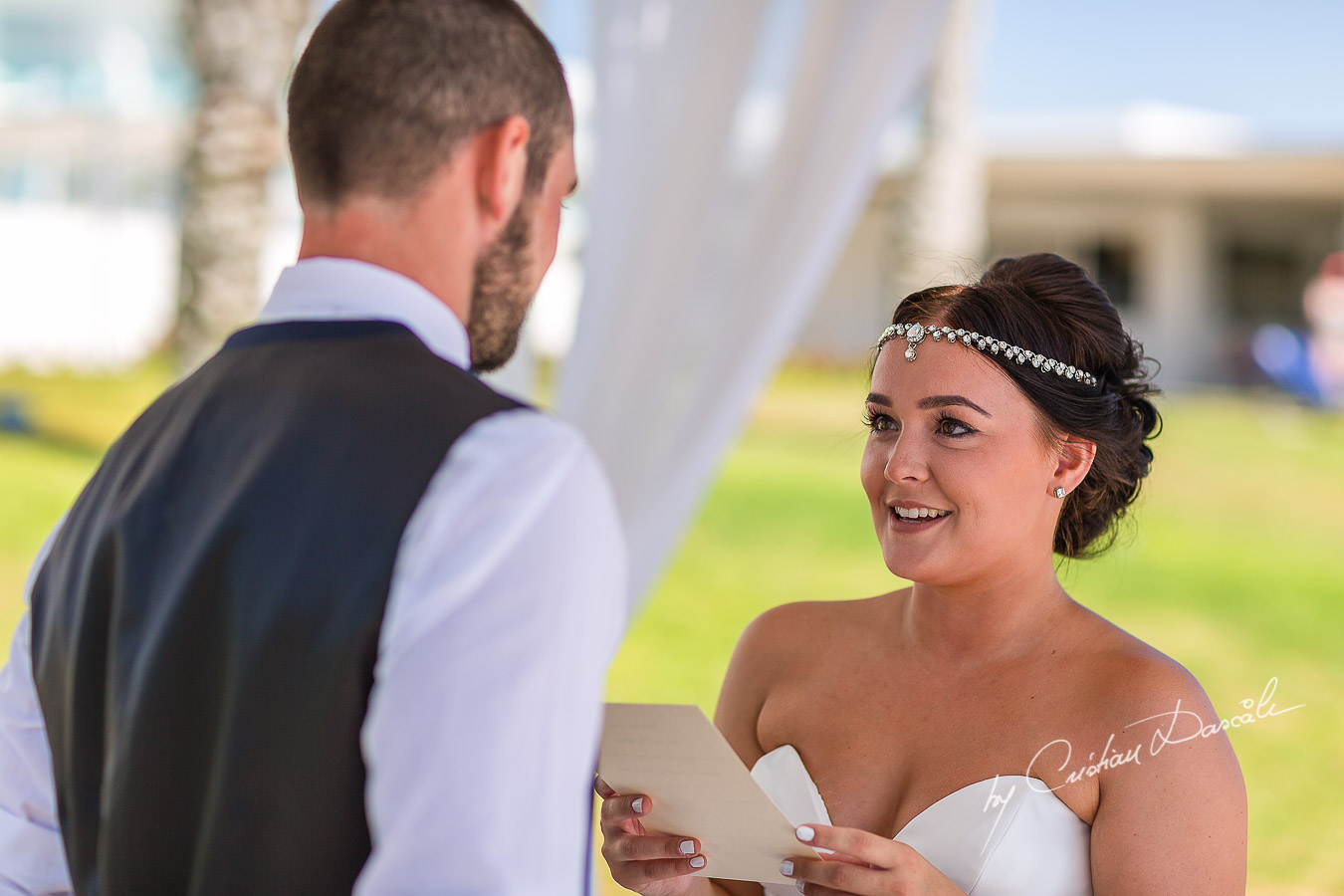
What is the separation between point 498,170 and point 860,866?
1026 mm

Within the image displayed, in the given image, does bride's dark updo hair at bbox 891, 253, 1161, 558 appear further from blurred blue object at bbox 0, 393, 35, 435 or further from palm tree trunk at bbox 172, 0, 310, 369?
blurred blue object at bbox 0, 393, 35, 435

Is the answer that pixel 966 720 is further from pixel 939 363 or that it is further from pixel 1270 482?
pixel 1270 482

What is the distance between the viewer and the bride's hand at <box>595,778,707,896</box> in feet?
5.73

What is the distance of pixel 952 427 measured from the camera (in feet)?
6.78

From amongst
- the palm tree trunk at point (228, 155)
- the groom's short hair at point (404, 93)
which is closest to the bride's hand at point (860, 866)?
the groom's short hair at point (404, 93)

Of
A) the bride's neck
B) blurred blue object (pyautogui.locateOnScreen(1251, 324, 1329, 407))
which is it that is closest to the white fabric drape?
the bride's neck

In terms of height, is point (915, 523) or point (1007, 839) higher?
point (915, 523)

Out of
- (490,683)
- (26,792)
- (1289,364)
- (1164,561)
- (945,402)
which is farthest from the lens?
Answer: (1289,364)

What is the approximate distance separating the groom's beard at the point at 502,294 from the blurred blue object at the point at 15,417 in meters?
12.7

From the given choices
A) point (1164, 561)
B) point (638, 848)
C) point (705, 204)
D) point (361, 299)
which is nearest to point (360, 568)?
point (361, 299)

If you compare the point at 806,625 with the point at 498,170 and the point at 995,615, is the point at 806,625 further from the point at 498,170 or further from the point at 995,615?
the point at 498,170

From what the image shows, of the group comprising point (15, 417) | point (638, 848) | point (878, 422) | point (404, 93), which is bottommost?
point (15, 417)

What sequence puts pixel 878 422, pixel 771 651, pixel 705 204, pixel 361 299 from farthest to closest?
pixel 705 204, pixel 771 651, pixel 878 422, pixel 361 299

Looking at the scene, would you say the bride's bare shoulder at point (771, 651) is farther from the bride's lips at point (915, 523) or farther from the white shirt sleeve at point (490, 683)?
the white shirt sleeve at point (490, 683)
